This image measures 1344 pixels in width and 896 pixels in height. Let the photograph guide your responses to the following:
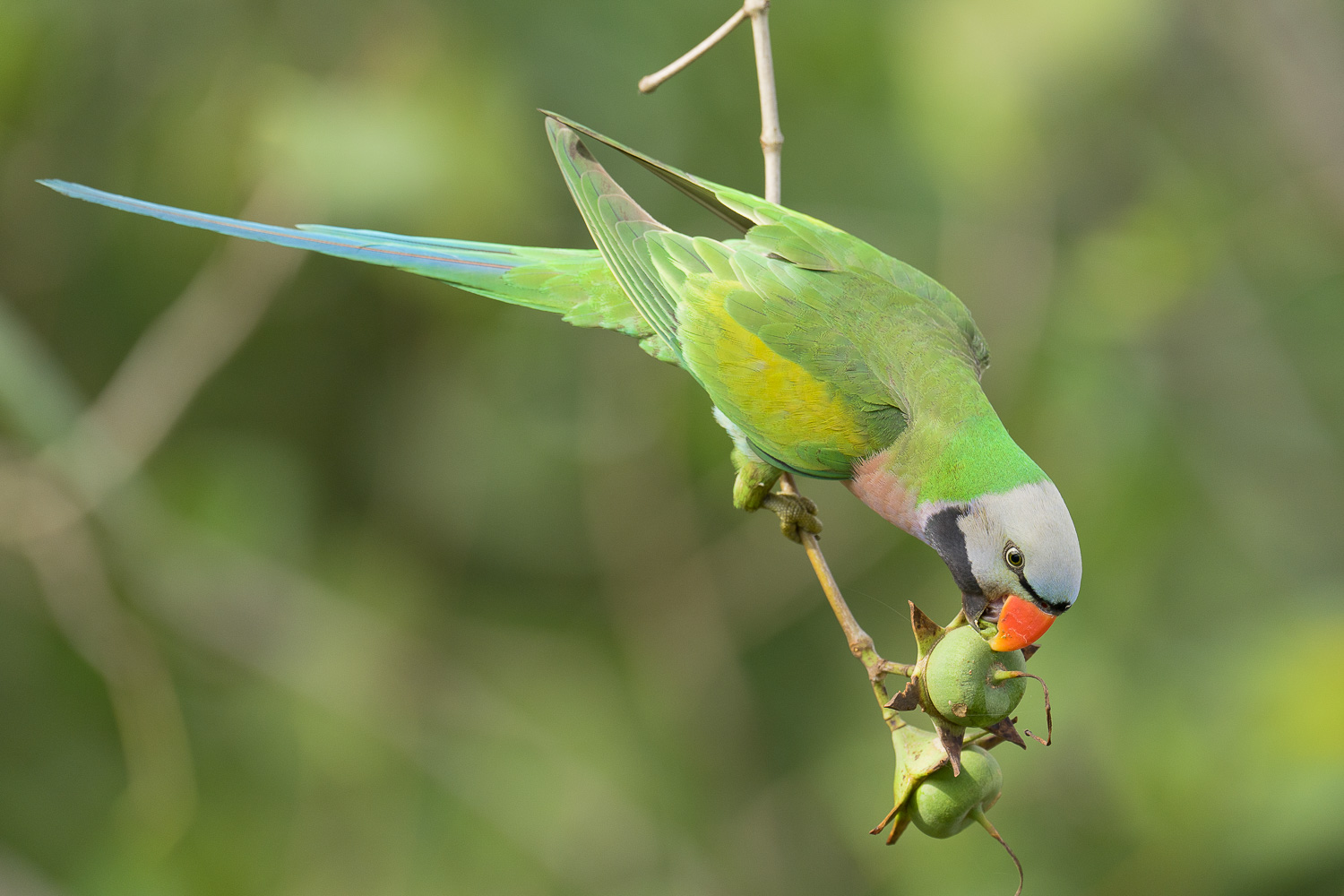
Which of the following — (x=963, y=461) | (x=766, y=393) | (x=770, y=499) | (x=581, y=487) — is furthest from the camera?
(x=581, y=487)

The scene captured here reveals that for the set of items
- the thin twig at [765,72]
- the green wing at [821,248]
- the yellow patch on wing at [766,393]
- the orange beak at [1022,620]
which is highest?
the thin twig at [765,72]

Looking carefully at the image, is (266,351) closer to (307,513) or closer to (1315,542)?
(307,513)

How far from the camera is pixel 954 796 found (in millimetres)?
1845

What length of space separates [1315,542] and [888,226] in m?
2.99

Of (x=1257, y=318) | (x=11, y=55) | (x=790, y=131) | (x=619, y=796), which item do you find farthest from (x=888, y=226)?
(x=11, y=55)

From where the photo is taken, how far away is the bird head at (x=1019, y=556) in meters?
2.29

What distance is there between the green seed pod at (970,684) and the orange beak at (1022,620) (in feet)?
0.82

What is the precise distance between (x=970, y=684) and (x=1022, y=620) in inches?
21.9

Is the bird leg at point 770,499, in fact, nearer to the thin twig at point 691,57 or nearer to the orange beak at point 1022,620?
the orange beak at point 1022,620

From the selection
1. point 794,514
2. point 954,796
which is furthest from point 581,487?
point 954,796

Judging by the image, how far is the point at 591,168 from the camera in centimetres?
293

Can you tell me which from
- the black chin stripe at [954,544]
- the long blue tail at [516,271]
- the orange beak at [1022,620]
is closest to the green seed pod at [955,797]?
the orange beak at [1022,620]

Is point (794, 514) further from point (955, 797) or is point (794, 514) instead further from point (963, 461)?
point (955, 797)

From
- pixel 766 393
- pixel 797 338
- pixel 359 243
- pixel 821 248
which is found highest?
pixel 359 243
